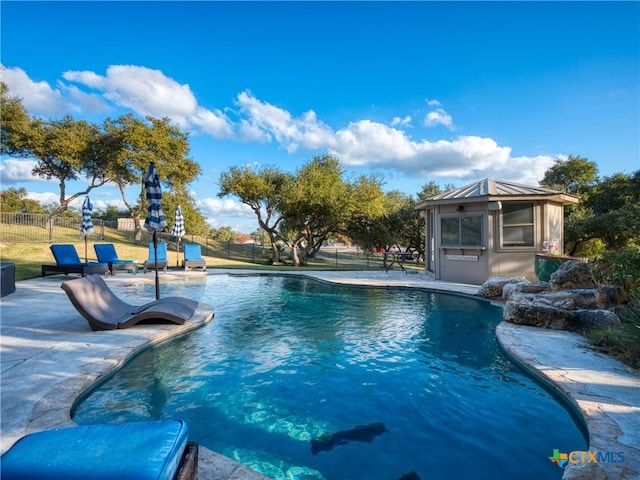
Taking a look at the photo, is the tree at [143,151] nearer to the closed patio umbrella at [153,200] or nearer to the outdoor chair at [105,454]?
the closed patio umbrella at [153,200]

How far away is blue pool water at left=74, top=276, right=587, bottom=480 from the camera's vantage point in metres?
2.76

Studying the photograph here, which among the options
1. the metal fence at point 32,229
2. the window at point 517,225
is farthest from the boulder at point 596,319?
the metal fence at point 32,229

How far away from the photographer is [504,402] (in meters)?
3.65

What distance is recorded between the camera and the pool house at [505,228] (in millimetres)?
10930

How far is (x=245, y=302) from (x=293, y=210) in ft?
39.2

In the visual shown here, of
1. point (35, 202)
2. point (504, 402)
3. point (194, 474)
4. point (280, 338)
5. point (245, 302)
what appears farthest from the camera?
point (35, 202)

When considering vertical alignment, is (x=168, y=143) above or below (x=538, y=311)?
above

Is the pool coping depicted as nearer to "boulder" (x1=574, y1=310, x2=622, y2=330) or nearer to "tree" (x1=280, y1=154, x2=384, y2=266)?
"boulder" (x1=574, y1=310, x2=622, y2=330)

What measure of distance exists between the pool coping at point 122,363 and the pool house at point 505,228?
5.57m

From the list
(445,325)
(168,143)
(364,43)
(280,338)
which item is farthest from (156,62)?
(445,325)

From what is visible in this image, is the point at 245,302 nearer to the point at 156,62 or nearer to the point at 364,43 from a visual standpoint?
the point at 364,43

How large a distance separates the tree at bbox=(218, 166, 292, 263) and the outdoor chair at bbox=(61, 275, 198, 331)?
1494cm

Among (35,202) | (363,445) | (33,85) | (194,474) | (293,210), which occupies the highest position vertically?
(33,85)

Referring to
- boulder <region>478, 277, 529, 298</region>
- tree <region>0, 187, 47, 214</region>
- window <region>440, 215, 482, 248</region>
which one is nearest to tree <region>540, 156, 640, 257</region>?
window <region>440, 215, 482, 248</region>
